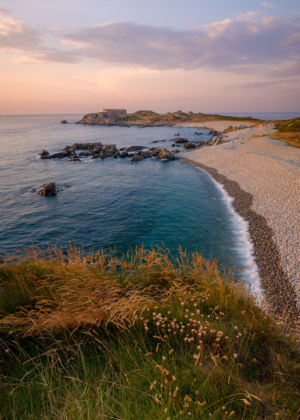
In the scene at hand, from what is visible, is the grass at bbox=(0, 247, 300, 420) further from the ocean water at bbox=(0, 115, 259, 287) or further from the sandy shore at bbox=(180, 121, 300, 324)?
the sandy shore at bbox=(180, 121, 300, 324)

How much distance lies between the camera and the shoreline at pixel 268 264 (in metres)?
9.10

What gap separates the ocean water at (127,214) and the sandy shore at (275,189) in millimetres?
1695

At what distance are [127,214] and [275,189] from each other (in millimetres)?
15367

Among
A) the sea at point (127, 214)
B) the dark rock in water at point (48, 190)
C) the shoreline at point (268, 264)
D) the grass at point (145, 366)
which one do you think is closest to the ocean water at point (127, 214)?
the sea at point (127, 214)

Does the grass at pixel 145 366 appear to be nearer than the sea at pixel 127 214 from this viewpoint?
Yes

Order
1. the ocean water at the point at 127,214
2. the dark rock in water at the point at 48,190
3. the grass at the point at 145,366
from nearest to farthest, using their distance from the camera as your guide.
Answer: the grass at the point at 145,366 → the ocean water at the point at 127,214 → the dark rock in water at the point at 48,190

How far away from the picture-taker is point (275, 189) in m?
21.7

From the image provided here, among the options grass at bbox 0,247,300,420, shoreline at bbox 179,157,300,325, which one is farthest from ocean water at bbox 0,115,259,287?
grass at bbox 0,247,300,420

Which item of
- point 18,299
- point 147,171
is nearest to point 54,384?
point 18,299

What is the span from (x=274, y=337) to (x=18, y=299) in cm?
613

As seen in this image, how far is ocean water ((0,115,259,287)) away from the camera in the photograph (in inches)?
591

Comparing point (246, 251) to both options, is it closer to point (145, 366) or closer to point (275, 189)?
point (275, 189)

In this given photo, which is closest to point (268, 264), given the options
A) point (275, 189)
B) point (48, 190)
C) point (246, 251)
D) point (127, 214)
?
point (246, 251)

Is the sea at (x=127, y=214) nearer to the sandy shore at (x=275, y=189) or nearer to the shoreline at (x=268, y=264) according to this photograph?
the shoreline at (x=268, y=264)
